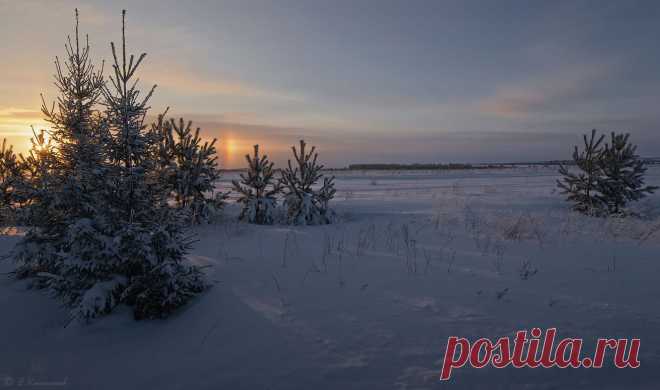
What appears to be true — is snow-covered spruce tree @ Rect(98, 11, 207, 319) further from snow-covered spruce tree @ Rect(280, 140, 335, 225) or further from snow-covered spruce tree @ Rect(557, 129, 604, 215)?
snow-covered spruce tree @ Rect(557, 129, 604, 215)

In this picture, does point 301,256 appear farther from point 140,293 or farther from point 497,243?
point 497,243

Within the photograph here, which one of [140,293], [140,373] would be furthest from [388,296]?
[140,293]

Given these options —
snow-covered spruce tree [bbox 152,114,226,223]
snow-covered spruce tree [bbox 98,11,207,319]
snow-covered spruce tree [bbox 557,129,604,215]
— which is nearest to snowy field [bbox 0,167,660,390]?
snow-covered spruce tree [bbox 98,11,207,319]

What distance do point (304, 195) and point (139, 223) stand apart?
7579 mm

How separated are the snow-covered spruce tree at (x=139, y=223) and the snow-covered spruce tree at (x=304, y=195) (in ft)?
22.5

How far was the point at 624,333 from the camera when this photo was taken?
317 cm

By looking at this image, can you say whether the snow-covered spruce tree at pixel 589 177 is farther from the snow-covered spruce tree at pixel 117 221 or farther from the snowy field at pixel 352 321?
the snow-covered spruce tree at pixel 117 221

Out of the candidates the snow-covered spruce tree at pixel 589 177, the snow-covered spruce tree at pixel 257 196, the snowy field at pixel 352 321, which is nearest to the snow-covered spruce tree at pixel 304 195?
the snow-covered spruce tree at pixel 257 196

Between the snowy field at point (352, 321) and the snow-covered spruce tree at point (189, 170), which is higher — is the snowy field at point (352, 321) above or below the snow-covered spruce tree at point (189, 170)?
below

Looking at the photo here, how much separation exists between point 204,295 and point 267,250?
2187 mm

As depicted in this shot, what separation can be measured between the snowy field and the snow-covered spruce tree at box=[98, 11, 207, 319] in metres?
0.33

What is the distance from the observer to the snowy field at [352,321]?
2.80 meters

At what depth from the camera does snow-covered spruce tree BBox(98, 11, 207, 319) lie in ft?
13.2

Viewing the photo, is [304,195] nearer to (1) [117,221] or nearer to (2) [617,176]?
(1) [117,221]
